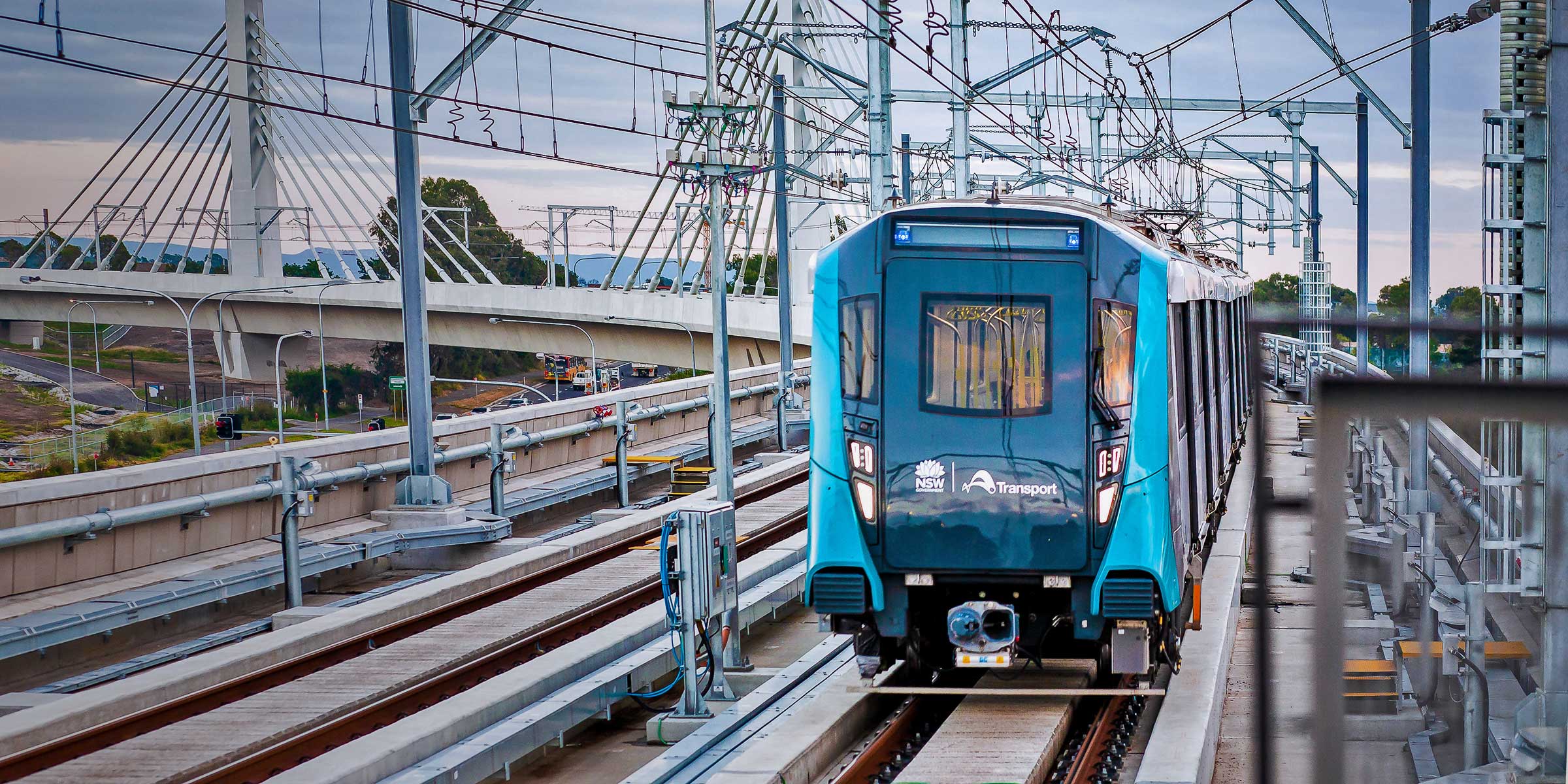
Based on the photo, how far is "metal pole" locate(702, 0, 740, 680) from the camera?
38.6 ft

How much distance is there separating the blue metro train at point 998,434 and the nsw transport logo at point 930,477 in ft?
0.06

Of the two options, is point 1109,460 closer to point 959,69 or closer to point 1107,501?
point 1107,501

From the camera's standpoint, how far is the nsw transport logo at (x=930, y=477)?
9.51m

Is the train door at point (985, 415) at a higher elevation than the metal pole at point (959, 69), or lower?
lower

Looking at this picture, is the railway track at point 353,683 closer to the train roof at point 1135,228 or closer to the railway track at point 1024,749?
the railway track at point 1024,749

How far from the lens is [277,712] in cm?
1029

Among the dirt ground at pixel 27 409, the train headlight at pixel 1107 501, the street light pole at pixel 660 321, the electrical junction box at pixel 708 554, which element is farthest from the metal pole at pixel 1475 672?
the dirt ground at pixel 27 409

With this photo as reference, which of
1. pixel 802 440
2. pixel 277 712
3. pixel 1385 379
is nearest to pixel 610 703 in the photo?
pixel 277 712

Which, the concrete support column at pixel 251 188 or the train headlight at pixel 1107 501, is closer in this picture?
the train headlight at pixel 1107 501

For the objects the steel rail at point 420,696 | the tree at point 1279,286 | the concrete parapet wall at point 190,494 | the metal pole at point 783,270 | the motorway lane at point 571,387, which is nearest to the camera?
the steel rail at point 420,696

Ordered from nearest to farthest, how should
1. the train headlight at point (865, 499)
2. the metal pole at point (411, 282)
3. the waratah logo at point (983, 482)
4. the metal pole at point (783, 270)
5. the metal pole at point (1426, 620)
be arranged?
1. the waratah logo at point (983, 482)
2. the train headlight at point (865, 499)
3. the metal pole at point (1426, 620)
4. the metal pole at point (411, 282)
5. the metal pole at point (783, 270)

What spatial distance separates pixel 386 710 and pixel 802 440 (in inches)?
889

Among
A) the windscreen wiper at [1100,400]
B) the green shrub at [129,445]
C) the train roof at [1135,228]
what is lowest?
the green shrub at [129,445]

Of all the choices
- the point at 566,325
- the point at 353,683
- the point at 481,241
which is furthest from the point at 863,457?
the point at 481,241
